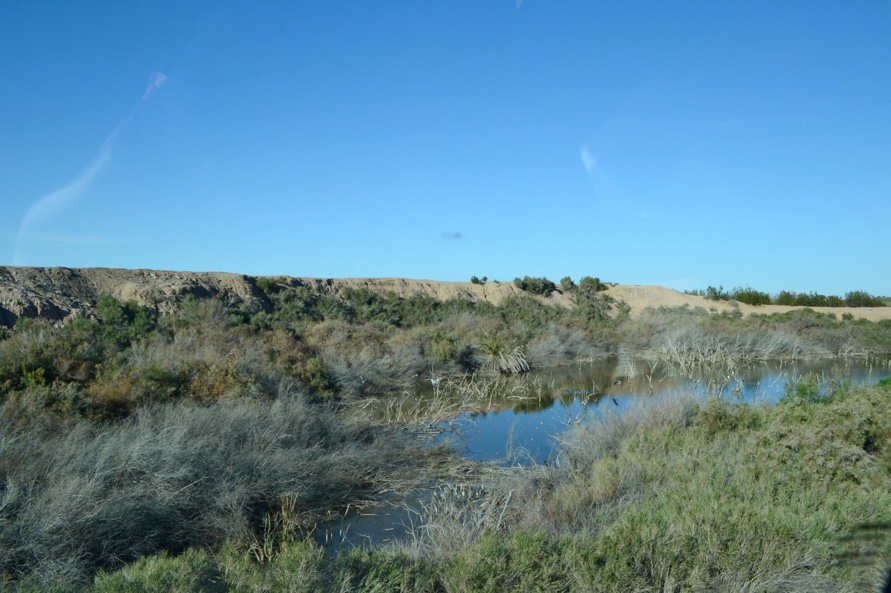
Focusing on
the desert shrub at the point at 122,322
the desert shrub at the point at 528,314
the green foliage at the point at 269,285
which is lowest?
the desert shrub at the point at 122,322

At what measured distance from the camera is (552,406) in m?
19.1

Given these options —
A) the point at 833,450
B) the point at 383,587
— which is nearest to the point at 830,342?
the point at 833,450

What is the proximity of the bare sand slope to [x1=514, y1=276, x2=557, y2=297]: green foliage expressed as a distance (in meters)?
0.81

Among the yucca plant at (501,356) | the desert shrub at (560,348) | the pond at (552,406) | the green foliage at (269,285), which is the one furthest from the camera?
the green foliage at (269,285)

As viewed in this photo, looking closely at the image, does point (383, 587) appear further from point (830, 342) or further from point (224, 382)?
point (830, 342)

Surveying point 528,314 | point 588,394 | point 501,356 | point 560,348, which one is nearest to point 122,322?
point 501,356

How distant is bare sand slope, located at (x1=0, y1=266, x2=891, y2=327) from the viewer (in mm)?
28594

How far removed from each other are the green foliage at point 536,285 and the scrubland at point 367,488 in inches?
1816

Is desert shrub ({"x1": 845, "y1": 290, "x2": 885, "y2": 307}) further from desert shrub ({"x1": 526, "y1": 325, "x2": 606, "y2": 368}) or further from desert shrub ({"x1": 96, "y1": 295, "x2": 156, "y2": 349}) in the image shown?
desert shrub ({"x1": 96, "y1": 295, "x2": 156, "y2": 349})

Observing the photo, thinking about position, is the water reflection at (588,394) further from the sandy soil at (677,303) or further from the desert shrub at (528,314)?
the sandy soil at (677,303)

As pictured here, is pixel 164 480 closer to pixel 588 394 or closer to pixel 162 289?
pixel 588 394

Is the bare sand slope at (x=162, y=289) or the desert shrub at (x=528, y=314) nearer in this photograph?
the bare sand slope at (x=162, y=289)

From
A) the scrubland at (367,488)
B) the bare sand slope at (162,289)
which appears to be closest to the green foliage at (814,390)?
the scrubland at (367,488)

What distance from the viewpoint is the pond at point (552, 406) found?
9458 mm
